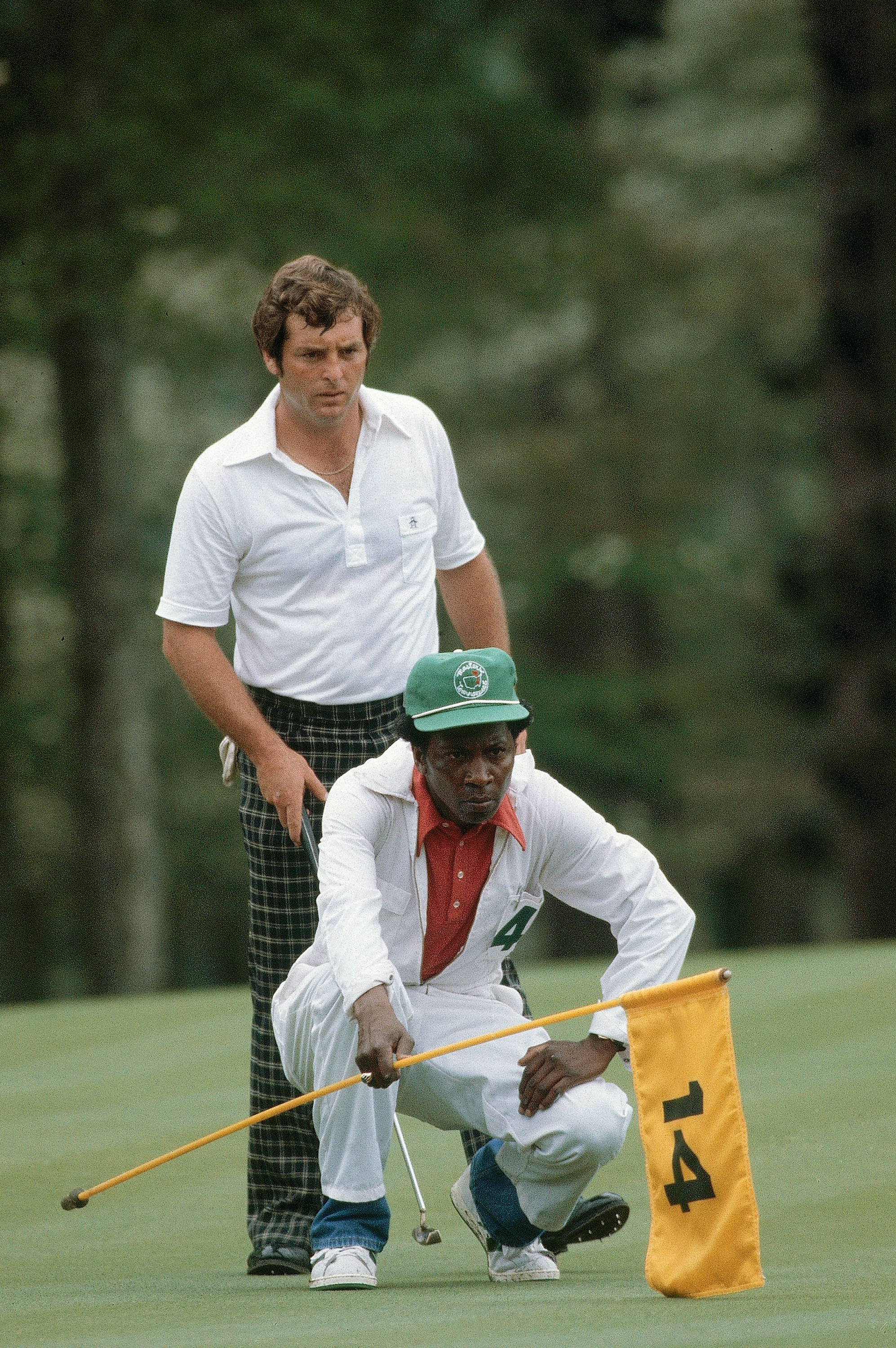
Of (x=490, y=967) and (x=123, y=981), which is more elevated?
(x=490, y=967)

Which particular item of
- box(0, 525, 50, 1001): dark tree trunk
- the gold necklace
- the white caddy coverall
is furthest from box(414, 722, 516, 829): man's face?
box(0, 525, 50, 1001): dark tree trunk

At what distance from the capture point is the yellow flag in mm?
3385

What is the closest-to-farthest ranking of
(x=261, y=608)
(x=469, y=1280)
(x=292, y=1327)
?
(x=292, y=1327) < (x=469, y=1280) < (x=261, y=608)

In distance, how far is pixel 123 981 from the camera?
16.4 metres

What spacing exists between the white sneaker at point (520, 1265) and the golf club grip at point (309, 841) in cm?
86

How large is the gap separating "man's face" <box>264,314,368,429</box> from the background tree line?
11.7 m

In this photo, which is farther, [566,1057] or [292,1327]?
[566,1057]

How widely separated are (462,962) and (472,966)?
3 centimetres

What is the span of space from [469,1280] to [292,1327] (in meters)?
0.93

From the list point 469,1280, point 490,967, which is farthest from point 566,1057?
point 469,1280

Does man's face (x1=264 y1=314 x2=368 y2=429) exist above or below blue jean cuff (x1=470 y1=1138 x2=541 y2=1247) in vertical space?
above

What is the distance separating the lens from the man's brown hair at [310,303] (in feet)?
13.7

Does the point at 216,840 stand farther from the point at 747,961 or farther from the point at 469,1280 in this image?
the point at 469,1280

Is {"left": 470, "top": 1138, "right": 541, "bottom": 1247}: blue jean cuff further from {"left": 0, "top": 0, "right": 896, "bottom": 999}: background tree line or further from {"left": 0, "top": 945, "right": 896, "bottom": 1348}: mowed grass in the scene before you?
{"left": 0, "top": 0, "right": 896, "bottom": 999}: background tree line
